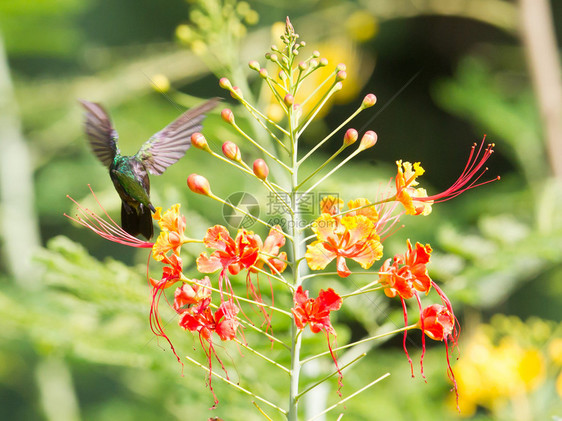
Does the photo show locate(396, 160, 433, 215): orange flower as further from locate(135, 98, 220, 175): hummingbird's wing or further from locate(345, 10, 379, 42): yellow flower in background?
locate(345, 10, 379, 42): yellow flower in background

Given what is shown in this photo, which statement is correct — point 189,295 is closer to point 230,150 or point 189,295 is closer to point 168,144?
point 230,150

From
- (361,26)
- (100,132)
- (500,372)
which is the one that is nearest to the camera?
(100,132)

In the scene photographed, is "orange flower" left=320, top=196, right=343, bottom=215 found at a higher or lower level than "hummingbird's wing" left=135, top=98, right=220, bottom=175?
lower

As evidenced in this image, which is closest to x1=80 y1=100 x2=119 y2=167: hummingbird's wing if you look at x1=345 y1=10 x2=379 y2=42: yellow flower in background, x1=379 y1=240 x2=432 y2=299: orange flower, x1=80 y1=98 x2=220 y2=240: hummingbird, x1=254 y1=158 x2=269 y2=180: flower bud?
x1=80 y1=98 x2=220 y2=240: hummingbird

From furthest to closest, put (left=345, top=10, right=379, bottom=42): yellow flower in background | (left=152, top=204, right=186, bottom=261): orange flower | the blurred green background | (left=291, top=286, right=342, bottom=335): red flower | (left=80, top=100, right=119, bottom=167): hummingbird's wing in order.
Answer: (left=345, top=10, right=379, bottom=42): yellow flower in background < the blurred green background < (left=80, top=100, right=119, bottom=167): hummingbird's wing < (left=152, top=204, right=186, bottom=261): orange flower < (left=291, top=286, right=342, bottom=335): red flower

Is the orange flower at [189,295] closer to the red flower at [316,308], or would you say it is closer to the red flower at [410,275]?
the red flower at [316,308]

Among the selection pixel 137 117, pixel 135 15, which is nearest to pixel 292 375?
pixel 137 117

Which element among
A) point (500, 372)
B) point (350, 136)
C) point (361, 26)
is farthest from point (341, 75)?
point (361, 26)

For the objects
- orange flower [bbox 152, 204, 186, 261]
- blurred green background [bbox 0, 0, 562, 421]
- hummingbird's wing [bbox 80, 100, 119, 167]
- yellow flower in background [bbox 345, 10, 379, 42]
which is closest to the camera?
orange flower [bbox 152, 204, 186, 261]
